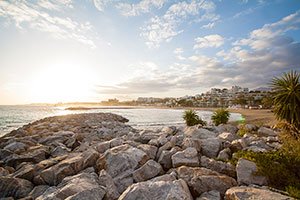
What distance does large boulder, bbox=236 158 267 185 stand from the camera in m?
5.72

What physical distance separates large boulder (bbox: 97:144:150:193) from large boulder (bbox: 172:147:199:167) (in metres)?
0.98

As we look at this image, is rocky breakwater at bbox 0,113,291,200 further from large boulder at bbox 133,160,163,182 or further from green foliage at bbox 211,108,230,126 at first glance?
green foliage at bbox 211,108,230,126

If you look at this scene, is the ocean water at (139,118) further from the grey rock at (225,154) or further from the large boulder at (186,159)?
the large boulder at (186,159)

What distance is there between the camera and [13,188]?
654 centimetres

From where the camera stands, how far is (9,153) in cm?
1063

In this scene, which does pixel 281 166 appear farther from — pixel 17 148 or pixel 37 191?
pixel 17 148

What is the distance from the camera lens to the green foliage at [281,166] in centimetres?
567

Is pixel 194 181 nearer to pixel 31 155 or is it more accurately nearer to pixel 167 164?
pixel 167 164

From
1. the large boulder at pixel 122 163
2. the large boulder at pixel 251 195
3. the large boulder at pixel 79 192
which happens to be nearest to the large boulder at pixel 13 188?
the large boulder at pixel 79 192

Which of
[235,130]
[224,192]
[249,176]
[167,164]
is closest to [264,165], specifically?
[249,176]

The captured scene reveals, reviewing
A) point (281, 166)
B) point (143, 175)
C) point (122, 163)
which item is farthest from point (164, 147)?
point (281, 166)

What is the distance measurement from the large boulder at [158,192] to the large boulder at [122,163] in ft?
4.99

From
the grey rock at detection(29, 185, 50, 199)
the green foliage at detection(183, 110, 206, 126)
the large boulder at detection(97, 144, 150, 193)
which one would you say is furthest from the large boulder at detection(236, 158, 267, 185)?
the green foliage at detection(183, 110, 206, 126)

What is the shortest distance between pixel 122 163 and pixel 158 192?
2560mm
